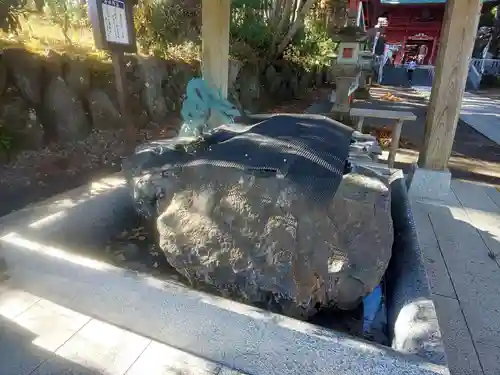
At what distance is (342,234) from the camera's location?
1.81 metres

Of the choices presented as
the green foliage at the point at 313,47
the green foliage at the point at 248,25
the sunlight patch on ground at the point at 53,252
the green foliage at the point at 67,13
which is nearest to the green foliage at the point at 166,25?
the green foliage at the point at 67,13

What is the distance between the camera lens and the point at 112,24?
402cm

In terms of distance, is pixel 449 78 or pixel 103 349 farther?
pixel 449 78

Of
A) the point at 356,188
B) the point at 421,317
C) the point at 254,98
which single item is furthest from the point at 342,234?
the point at 254,98

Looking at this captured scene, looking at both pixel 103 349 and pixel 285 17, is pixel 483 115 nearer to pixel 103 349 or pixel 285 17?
pixel 285 17

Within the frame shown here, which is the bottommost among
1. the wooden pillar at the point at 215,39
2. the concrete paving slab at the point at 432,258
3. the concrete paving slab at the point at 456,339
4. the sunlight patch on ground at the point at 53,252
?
the concrete paving slab at the point at 456,339

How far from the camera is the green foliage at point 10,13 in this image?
3974 millimetres

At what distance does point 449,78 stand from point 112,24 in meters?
3.59

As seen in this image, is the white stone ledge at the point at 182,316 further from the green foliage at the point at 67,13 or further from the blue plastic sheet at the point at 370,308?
the green foliage at the point at 67,13

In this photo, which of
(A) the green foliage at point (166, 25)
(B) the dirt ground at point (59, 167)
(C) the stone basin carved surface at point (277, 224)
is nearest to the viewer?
(C) the stone basin carved surface at point (277, 224)

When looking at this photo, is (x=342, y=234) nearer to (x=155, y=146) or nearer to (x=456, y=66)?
(x=155, y=146)

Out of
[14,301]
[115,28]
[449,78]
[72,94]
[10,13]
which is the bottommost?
[14,301]

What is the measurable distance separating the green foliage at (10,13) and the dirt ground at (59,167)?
1434mm

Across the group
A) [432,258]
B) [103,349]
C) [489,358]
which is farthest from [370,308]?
[103,349]
